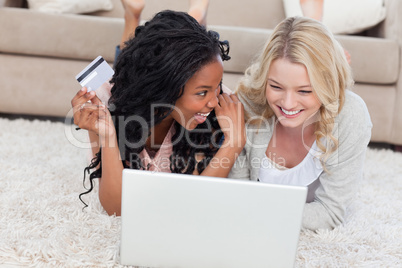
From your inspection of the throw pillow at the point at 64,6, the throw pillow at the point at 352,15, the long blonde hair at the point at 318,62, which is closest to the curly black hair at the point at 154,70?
the long blonde hair at the point at 318,62

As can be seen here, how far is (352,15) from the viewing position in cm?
220

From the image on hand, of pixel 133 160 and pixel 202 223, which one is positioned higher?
pixel 202 223

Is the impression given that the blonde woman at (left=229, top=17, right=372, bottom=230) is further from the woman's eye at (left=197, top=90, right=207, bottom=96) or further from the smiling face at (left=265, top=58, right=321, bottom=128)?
the woman's eye at (left=197, top=90, right=207, bottom=96)

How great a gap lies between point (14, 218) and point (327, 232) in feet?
2.56

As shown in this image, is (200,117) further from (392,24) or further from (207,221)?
(392,24)

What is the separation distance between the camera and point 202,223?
2.66 feet

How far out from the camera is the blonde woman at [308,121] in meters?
1.11

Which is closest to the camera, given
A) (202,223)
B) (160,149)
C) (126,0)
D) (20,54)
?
(202,223)

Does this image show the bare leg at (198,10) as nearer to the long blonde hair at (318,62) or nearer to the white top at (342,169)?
the long blonde hair at (318,62)

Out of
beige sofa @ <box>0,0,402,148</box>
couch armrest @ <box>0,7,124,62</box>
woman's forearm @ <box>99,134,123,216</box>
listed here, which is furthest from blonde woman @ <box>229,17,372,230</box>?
couch armrest @ <box>0,7,124,62</box>

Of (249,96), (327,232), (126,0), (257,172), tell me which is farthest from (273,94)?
(126,0)

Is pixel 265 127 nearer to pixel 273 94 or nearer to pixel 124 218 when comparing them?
pixel 273 94

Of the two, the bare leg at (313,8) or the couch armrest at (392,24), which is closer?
the bare leg at (313,8)

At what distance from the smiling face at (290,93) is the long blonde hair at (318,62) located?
0.02 m
